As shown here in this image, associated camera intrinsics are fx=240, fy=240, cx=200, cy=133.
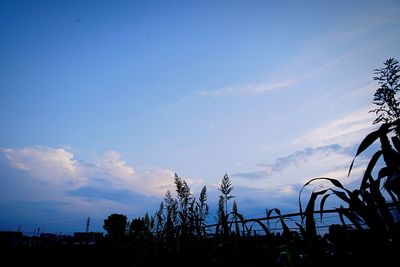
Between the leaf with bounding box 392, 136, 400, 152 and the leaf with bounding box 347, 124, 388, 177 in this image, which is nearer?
the leaf with bounding box 347, 124, 388, 177

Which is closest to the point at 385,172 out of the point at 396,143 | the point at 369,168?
the point at 369,168

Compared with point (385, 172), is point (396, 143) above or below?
above

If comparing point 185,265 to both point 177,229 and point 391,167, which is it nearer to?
point 177,229

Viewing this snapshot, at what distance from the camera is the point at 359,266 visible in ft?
3.66

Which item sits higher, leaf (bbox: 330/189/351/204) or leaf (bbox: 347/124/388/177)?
leaf (bbox: 347/124/388/177)

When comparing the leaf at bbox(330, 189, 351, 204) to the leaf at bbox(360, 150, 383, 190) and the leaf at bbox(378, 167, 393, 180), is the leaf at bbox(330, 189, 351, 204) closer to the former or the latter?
the leaf at bbox(360, 150, 383, 190)

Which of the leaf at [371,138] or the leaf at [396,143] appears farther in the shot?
the leaf at [396,143]

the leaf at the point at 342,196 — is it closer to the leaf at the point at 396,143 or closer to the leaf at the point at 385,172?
the leaf at the point at 385,172

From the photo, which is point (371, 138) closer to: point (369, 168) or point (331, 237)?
point (369, 168)

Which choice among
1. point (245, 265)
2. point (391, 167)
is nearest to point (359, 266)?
point (391, 167)

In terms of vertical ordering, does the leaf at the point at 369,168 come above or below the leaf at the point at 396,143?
below

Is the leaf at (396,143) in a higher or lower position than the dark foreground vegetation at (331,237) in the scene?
higher

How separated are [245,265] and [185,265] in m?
0.79

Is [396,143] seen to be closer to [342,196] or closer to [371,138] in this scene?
[371,138]
